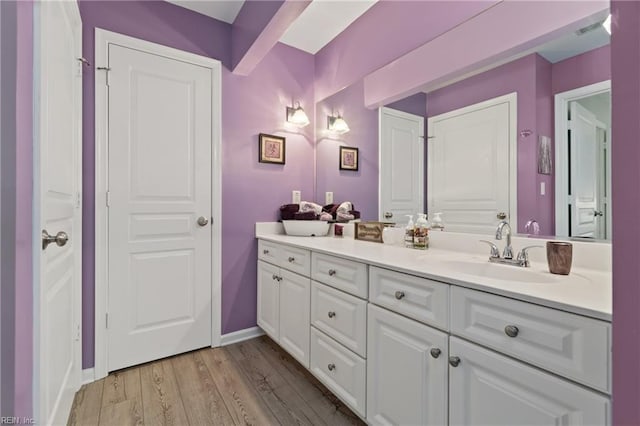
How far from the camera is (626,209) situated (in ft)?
1.49

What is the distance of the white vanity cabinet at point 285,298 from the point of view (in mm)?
1711

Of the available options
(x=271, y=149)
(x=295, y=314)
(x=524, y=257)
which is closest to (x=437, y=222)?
(x=524, y=257)

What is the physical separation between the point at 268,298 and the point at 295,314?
Answer: 0.41 metres

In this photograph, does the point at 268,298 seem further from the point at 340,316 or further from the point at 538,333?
the point at 538,333

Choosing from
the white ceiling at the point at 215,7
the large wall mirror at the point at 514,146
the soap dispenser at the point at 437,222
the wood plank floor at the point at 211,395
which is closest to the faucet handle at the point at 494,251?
the large wall mirror at the point at 514,146

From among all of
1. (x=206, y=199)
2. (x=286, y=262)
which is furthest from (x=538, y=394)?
(x=206, y=199)

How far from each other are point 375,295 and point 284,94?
192 centimetres

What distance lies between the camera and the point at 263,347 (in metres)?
2.20

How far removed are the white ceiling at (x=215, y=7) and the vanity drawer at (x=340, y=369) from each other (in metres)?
2.17

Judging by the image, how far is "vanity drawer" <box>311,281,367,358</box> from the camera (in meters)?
1.32

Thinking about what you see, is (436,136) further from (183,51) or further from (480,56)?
(183,51)

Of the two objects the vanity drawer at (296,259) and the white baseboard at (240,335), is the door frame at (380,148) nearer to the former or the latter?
the vanity drawer at (296,259)

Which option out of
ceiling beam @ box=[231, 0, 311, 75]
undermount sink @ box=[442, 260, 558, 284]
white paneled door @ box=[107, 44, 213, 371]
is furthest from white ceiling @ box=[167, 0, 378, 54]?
undermount sink @ box=[442, 260, 558, 284]
